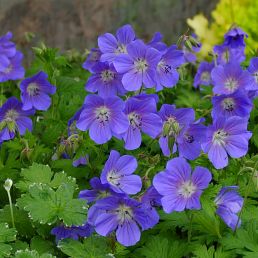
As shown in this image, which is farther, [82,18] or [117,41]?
[82,18]

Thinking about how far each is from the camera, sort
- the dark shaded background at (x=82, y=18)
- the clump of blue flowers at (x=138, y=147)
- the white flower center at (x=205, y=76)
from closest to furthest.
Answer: the clump of blue flowers at (x=138, y=147) < the white flower center at (x=205, y=76) < the dark shaded background at (x=82, y=18)

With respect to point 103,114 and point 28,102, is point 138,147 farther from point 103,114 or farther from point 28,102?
point 28,102

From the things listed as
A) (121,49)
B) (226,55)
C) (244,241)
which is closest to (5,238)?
(244,241)

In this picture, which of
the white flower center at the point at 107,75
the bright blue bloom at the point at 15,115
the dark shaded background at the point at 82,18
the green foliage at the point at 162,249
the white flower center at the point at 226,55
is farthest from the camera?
the dark shaded background at the point at 82,18

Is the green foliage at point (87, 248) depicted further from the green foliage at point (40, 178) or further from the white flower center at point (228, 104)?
the white flower center at point (228, 104)

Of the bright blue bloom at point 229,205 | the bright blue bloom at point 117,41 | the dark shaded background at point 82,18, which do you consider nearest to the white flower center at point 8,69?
the dark shaded background at point 82,18

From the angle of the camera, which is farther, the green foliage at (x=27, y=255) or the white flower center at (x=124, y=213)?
the white flower center at (x=124, y=213)

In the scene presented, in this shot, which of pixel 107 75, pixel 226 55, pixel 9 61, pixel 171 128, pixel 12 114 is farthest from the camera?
pixel 9 61

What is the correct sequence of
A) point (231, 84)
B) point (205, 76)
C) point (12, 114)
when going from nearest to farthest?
point (231, 84)
point (12, 114)
point (205, 76)

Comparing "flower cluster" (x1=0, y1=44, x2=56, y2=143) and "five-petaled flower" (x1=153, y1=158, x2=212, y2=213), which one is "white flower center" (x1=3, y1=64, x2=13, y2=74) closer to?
"flower cluster" (x1=0, y1=44, x2=56, y2=143)
